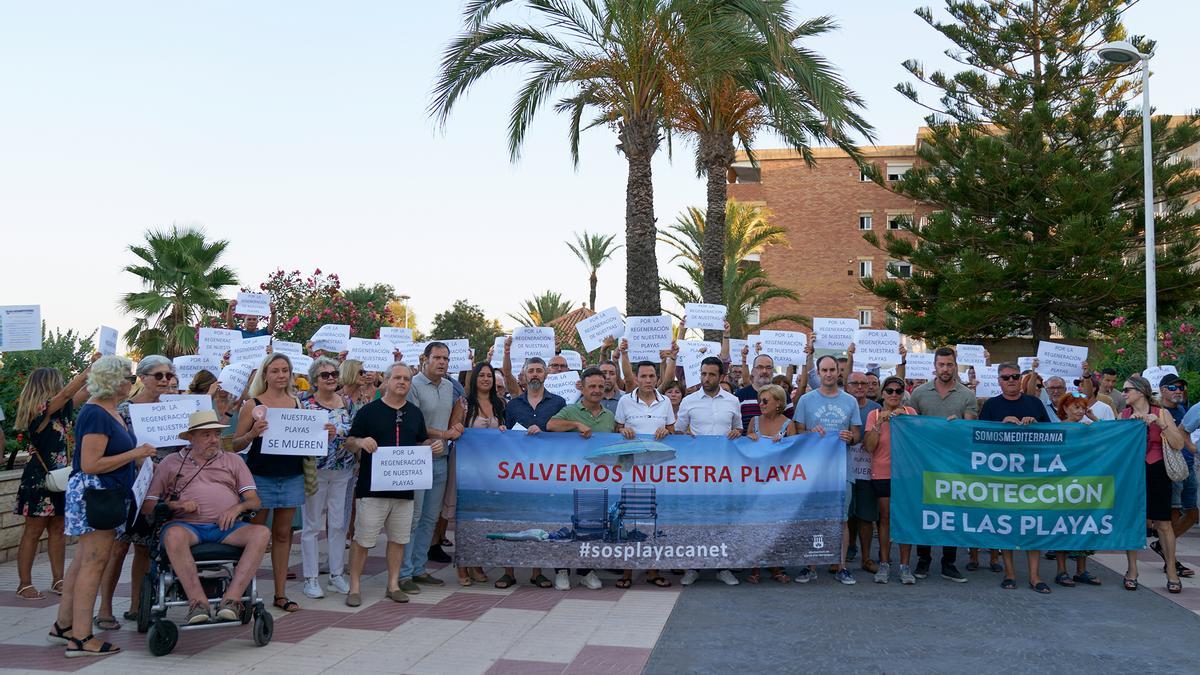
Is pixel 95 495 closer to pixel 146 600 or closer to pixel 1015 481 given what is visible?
pixel 146 600

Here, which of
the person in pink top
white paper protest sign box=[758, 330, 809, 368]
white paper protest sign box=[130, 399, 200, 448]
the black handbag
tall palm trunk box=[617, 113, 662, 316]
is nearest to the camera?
the black handbag

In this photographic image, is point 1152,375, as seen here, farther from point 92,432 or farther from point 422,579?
point 92,432

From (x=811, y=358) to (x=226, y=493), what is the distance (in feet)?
21.5

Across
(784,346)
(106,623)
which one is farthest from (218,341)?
(784,346)

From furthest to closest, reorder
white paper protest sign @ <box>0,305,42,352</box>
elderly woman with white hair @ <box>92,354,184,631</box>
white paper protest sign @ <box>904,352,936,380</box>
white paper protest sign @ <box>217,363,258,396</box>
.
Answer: white paper protest sign @ <box>904,352,936,380</box>, white paper protest sign @ <box>0,305,42,352</box>, white paper protest sign @ <box>217,363,258,396</box>, elderly woman with white hair @ <box>92,354,184,631</box>

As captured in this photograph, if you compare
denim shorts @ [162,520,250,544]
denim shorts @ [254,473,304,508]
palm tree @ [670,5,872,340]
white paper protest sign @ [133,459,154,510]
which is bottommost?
denim shorts @ [162,520,250,544]

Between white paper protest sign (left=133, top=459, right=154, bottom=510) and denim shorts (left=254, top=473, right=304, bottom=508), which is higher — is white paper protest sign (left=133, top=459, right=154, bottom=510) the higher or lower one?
the higher one

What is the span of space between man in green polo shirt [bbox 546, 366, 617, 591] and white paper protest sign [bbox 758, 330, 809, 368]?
3279 millimetres

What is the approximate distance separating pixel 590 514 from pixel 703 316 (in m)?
4.07

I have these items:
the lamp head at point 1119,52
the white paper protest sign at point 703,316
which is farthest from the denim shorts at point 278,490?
the lamp head at point 1119,52

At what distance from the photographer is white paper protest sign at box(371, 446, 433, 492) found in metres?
7.59

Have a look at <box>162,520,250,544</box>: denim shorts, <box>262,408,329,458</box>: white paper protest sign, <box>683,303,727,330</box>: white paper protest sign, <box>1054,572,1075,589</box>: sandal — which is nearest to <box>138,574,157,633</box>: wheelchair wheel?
<box>162,520,250,544</box>: denim shorts

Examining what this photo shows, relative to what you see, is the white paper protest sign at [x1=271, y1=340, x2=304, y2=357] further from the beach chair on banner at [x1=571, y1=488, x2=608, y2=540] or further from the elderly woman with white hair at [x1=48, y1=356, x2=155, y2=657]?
the elderly woman with white hair at [x1=48, y1=356, x2=155, y2=657]

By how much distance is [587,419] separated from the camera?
28.3 ft
